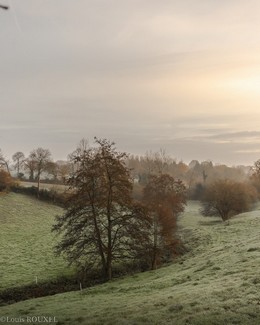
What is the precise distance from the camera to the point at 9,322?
1827 centimetres

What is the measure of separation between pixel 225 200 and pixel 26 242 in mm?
48321

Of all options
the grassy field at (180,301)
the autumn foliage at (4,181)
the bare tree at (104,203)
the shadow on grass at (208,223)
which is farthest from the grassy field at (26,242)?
the shadow on grass at (208,223)

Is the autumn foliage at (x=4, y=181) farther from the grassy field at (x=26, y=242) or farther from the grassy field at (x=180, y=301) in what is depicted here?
the grassy field at (x=180, y=301)

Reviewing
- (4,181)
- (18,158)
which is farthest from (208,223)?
(18,158)

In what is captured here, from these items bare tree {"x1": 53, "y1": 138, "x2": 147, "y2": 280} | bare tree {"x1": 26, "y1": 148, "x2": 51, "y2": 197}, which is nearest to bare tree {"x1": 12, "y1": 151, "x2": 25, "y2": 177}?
bare tree {"x1": 26, "y1": 148, "x2": 51, "y2": 197}

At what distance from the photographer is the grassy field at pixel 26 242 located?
35875mm

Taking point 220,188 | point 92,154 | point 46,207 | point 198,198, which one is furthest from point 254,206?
point 92,154

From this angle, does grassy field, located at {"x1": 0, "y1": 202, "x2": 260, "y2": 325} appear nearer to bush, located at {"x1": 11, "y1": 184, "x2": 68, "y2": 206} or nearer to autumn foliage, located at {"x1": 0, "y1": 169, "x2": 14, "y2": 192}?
autumn foliage, located at {"x1": 0, "y1": 169, "x2": 14, "y2": 192}

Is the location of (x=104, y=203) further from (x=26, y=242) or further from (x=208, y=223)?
(x=208, y=223)

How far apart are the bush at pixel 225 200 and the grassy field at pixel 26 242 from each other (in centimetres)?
3523

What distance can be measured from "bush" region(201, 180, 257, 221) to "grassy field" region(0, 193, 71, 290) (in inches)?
1387

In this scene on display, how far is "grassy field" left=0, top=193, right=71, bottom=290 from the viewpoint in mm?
35875

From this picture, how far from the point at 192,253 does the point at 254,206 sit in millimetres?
62622

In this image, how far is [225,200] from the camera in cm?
8281
